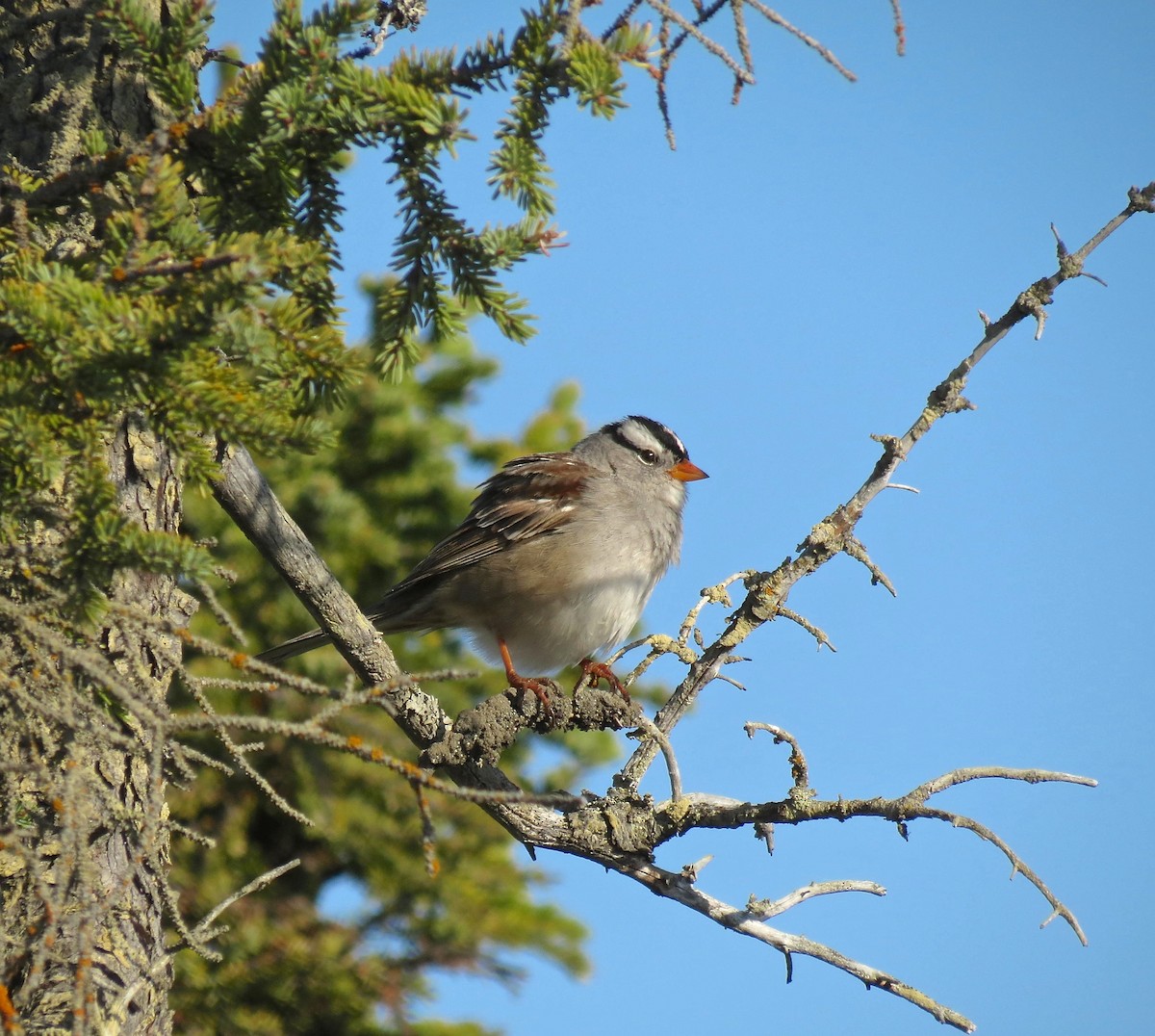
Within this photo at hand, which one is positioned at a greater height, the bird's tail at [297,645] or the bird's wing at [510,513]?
the bird's wing at [510,513]

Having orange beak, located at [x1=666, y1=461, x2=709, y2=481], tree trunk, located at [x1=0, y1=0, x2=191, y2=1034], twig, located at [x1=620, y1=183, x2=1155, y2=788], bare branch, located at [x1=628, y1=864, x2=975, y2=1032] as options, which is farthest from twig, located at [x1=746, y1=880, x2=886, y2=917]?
orange beak, located at [x1=666, y1=461, x2=709, y2=481]

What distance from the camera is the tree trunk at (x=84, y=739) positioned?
2.40 meters

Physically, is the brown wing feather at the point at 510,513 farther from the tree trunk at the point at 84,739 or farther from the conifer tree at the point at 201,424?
the tree trunk at the point at 84,739

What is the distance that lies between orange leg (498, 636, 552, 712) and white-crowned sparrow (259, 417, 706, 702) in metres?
0.01

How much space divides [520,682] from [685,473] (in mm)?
2073

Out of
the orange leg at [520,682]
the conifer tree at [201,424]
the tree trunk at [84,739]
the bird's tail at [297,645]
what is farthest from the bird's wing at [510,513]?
the tree trunk at [84,739]

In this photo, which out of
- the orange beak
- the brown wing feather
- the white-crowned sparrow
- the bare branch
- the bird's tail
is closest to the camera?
the bare branch

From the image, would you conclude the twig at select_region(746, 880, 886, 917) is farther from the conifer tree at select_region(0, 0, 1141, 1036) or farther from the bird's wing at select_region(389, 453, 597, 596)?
the bird's wing at select_region(389, 453, 597, 596)

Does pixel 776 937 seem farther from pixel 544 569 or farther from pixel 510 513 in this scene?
pixel 510 513

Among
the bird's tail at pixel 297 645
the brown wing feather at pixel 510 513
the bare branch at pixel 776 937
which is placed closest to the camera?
the bare branch at pixel 776 937

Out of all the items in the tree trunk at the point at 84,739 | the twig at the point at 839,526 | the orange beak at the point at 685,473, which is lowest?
the tree trunk at the point at 84,739

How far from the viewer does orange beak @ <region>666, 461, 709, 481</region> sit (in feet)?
21.6

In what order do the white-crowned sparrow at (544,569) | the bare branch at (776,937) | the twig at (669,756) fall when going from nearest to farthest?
the bare branch at (776,937) < the twig at (669,756) < the white-crowned sparrow at (544,569)

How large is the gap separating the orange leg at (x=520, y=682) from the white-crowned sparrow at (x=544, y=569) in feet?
0.04
